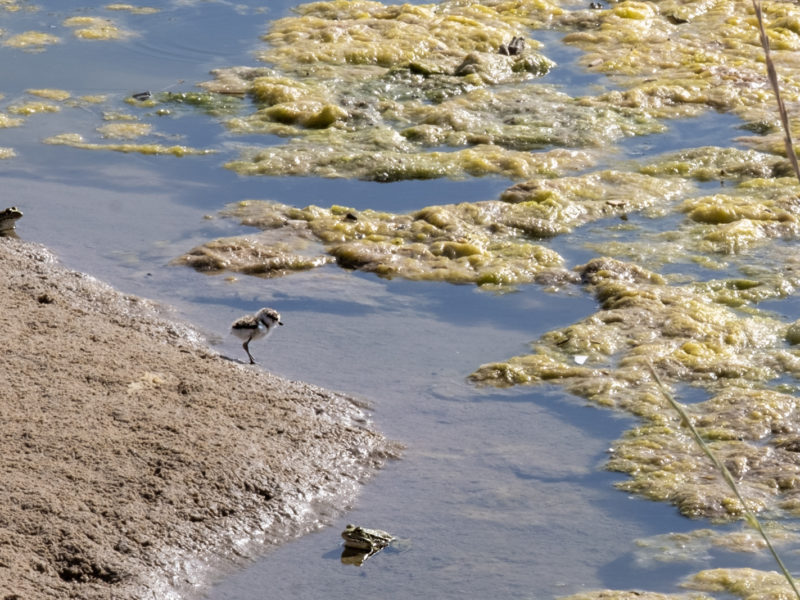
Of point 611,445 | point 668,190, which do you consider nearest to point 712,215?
point 668,190

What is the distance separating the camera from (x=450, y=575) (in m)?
3.78

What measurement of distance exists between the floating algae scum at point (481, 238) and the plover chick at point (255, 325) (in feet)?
0.56

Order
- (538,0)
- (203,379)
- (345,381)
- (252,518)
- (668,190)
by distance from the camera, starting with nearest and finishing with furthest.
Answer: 1. (252,518)
2. (203,379)
3. (345,381)
4. (668,190)
5. (538,0)

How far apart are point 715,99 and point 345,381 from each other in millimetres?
5080

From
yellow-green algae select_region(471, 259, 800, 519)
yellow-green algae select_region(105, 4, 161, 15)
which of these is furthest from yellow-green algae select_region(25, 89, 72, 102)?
yellow-green algae select_region(471, 259, 800, 519)

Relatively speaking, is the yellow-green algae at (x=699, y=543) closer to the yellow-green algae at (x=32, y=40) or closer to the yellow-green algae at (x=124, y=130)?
the yellow-green algae at (x=124, y=130)

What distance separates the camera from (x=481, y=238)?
Result: 661 centimetres

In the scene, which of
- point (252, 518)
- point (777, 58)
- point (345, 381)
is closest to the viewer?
point (252, 518)

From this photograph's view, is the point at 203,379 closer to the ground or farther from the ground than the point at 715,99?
closer to the ground

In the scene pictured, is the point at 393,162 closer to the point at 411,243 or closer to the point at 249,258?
the point at 411,243

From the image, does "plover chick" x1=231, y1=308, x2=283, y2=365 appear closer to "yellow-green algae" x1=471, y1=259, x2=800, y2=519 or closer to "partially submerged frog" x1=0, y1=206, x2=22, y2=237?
"yellow-green algae" x1=471, y1=259, x2=800, y2=519

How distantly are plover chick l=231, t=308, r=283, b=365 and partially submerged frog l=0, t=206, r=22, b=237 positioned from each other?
179 cm

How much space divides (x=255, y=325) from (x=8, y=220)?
1937 mm

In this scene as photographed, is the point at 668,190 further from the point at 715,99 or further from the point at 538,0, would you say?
the point at 538,0
